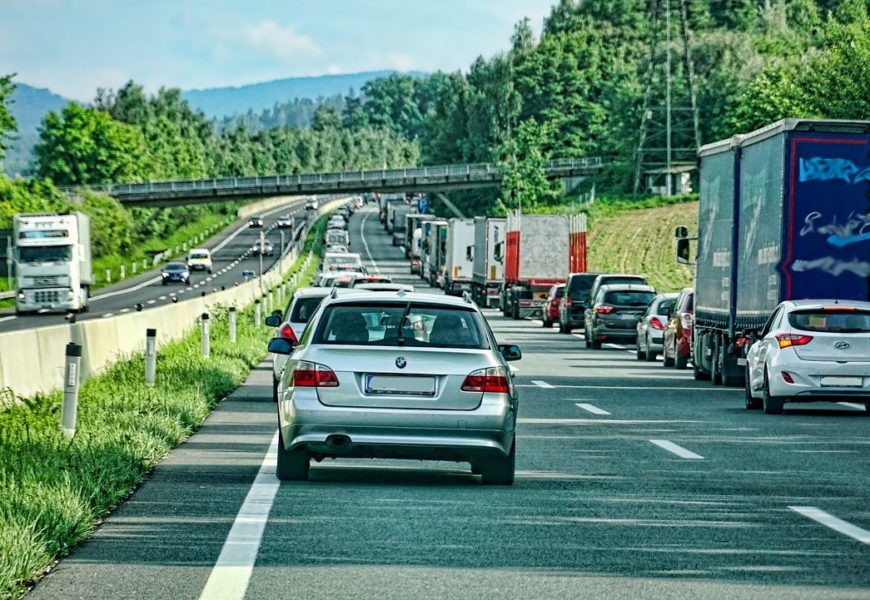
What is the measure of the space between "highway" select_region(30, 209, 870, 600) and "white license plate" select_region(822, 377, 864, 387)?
263 centimetres

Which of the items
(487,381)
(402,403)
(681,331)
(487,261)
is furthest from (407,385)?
(487,261)

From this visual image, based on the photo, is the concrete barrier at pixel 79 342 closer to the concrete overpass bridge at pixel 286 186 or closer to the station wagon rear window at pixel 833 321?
the station wagon rear window at pixel 833 321

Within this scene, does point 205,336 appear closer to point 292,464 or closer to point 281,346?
point 281,346

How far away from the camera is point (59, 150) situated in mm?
154625

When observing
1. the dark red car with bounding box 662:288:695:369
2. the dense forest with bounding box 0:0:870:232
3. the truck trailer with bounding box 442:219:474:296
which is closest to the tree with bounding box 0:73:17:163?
the dense forest with bounding box 0:0:870:232

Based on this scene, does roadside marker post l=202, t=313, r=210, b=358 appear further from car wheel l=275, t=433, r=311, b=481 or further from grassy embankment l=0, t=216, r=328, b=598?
car wheel l=275, t=433, r=311, b=481

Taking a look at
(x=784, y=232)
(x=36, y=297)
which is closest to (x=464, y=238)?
(x=36, y=297)

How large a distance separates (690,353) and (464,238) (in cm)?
4373

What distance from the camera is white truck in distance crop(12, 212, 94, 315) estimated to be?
6053 centimetres

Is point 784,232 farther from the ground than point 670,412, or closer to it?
farther from the ground

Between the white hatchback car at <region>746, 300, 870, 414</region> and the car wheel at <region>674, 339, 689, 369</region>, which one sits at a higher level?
the white hatchback car at <region>746, 300, 870, 414</region>

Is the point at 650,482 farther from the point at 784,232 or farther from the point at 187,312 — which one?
the point at 187,312

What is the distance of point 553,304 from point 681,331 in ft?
68.3

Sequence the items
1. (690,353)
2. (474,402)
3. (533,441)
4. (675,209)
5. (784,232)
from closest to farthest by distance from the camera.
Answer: (474,402) → (533,441) → (784,232) → (690,353) → (675,209)
